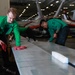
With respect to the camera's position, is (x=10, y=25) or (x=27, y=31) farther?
(x=27, y=31)

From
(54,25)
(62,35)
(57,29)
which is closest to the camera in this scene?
(57,29)

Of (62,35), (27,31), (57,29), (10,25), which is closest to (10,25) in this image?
(10,25)

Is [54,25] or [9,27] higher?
[9,27]

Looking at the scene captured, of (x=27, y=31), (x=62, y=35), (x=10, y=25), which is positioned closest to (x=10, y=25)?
(x=10, y=25)

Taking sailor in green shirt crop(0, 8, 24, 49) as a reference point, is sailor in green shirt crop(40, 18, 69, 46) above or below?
below

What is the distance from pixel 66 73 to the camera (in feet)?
7.42

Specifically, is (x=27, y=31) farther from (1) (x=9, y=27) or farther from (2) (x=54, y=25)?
(1) (x=9, y=27)

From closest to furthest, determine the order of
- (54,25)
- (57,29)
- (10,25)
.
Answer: (10,25) < (57,29) < (54,25)

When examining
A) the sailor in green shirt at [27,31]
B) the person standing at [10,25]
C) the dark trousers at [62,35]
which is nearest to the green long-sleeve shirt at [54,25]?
the dark trousers at [62,35]

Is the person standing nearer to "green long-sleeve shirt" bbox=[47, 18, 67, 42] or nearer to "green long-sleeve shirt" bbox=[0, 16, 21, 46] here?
"green long-sleeve shirt" bbox=[0, 16, 21, 46]

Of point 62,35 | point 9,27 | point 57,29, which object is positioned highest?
point 9,27

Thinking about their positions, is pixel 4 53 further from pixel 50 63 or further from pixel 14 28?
pixel 50 63

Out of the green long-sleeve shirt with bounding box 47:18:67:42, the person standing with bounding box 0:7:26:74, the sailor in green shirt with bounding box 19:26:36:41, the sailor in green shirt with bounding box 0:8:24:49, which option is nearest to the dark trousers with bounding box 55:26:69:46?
the green long-sleeve shirt with bounding box 47:18:67:42

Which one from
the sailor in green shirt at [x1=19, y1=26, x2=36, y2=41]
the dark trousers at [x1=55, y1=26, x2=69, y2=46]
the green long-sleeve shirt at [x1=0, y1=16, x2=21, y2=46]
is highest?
the green long-sleeve shirt at [x1=0, y1=16, x2=21, y2=46]
